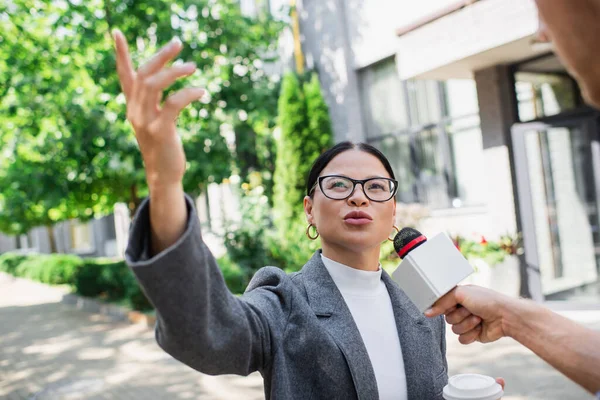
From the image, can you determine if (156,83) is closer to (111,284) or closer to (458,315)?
(458,315)

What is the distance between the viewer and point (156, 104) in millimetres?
1156

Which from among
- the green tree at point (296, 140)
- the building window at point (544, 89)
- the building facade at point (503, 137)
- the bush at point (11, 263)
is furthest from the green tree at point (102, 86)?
the bush at point (11, 263)

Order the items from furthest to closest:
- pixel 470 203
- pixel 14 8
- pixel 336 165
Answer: pixel 14 8 < pixel 470 203 < pixel 336 165

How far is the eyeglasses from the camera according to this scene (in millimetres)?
2006

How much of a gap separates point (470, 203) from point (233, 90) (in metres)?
5.13

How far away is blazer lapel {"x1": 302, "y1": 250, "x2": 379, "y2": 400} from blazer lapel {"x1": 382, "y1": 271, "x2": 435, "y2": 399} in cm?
18

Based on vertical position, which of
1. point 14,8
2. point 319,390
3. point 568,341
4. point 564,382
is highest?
point 14,8

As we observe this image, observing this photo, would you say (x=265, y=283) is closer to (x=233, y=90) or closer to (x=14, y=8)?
(x=233, y=90)

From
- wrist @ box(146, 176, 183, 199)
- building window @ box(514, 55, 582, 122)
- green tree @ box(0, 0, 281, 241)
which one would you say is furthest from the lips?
green tree @ box(0, 0, 281, 241)

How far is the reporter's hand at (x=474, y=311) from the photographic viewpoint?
158cm

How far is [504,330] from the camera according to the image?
1.63 m

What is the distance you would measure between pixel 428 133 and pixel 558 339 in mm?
9751

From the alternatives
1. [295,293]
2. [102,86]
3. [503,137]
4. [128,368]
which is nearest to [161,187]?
[295,293]

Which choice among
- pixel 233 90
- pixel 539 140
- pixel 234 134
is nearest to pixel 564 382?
pixel 539 140
